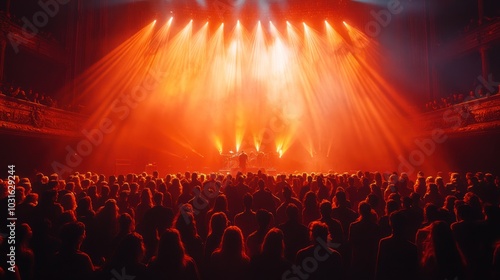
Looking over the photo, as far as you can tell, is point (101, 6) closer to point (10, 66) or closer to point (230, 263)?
point (10, 66)

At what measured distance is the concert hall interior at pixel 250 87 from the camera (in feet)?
60.6

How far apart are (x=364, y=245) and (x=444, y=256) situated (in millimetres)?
1232

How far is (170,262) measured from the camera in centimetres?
316

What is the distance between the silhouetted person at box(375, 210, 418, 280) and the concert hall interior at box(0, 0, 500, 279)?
43.1 feet

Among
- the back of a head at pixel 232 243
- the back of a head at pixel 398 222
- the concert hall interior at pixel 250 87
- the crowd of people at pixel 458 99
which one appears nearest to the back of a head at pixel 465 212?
the back of a head at pixel 398 222

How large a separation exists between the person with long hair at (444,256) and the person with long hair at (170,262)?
2.68 meters

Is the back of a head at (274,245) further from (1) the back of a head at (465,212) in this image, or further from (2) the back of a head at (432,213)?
(1) the back of a head at (465,212)

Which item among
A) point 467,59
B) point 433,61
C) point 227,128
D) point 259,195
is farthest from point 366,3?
point 259,195

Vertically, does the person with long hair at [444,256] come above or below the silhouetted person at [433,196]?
below

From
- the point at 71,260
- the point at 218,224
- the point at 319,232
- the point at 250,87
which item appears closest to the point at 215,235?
the point at 218,224

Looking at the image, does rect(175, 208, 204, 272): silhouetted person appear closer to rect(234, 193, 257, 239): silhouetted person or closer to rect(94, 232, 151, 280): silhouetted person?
rect(234, 193, 257, 239): silhouetted person

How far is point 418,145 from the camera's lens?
2164 centimetres

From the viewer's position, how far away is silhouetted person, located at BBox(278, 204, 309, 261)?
4.51m

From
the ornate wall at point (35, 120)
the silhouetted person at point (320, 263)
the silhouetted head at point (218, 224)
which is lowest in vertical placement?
the silhouetted person at point (320, 263)
